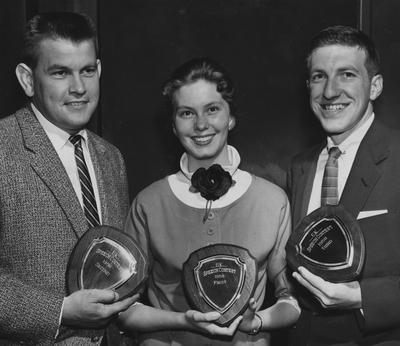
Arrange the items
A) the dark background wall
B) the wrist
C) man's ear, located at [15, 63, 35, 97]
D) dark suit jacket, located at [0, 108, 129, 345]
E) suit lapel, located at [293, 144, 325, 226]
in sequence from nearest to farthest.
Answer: dark suit jacket, located at [0, 108, 129, 345]
the wrist
man's ear, located at [15, 63, 35, 97]
suit lapel, located at [293, 144, 325, 226]
the dark background wall

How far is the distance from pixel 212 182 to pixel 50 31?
838 millimetres

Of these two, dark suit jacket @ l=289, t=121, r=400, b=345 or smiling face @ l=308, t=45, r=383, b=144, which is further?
smiling face @ l=308, t=45, r=383, b=144

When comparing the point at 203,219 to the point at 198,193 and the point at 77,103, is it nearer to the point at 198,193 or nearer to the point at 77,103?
the point at 198,193

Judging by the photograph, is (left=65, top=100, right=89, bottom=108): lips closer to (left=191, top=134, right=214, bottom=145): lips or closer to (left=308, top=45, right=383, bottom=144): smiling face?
(left=191, top=134, right=214, bottom=145): lips

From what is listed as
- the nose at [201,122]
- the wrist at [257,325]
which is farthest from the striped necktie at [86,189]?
the wrist at [257,325]

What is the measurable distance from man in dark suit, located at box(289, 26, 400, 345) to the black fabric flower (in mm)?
340

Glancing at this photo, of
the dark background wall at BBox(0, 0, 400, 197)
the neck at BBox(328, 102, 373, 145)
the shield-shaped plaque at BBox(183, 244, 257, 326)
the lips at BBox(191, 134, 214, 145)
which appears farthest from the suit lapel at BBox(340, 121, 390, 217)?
the dark background wall at BBox(0, 0, 400, 197)

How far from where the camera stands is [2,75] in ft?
11.6

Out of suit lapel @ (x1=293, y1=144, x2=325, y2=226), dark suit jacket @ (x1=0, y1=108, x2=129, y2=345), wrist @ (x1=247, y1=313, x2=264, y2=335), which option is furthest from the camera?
suit lapel @ (x1=293, y1=144, x2=325, y2=226)

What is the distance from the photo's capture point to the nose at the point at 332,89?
114 inches

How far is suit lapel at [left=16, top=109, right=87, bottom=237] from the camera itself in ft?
8.77

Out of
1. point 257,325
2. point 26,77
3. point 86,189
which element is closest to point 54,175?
point 86,189

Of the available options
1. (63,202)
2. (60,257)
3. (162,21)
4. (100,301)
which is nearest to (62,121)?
(63,202)

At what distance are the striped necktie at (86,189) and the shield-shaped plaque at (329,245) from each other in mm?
732
